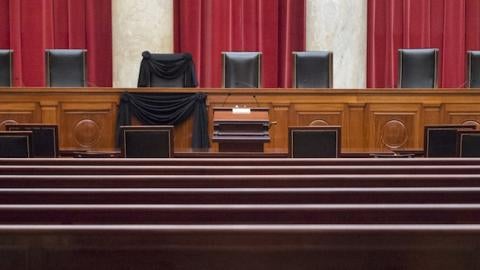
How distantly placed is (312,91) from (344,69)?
103 inches

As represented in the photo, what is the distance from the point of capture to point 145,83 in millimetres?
7594

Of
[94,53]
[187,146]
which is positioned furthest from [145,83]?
[94,53]

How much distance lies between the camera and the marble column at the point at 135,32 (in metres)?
9.15

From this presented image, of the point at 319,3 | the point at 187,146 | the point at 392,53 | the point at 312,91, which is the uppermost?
the point at 319,3

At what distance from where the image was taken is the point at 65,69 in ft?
25.0

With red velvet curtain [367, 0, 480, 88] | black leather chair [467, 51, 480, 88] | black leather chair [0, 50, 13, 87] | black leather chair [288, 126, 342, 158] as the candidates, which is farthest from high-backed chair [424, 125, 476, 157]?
black leather chair [0, 50, 13, 87]

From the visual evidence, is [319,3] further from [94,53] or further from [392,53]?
[94,53]

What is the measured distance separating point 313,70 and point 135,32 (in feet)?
9.58
